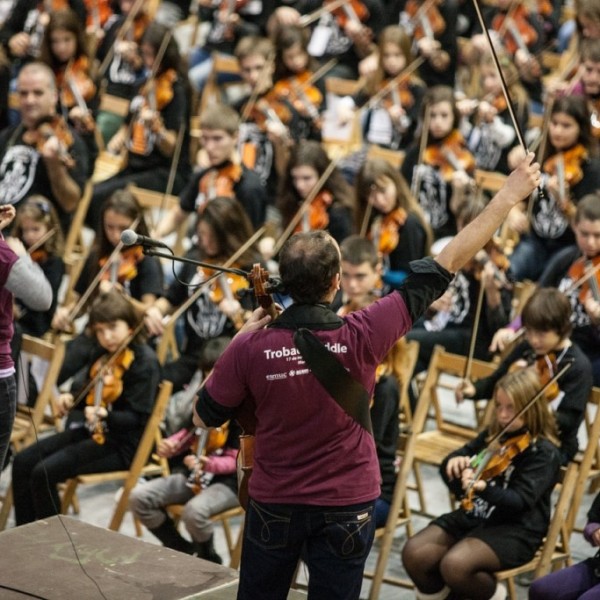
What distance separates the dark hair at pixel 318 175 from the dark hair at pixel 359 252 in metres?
1.00

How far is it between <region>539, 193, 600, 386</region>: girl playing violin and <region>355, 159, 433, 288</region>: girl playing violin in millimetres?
668

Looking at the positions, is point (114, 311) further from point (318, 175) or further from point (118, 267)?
point (318, 175)

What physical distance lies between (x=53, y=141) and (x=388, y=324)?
3.49 meters

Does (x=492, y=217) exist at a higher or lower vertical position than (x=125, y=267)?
higher

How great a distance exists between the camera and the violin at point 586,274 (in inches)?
208

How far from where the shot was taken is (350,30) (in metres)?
8.04

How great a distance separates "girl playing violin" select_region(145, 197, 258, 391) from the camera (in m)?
5.37

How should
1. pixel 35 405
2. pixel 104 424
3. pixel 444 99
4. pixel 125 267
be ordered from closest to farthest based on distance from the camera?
1. pixel 104 424
2. pixel 35 405
3. pixel 125 267
4. pixel 444 99

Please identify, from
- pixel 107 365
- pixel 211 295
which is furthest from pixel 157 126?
pixel 107 365

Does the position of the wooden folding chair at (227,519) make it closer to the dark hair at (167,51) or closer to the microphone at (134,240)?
the microphone at (134,240)

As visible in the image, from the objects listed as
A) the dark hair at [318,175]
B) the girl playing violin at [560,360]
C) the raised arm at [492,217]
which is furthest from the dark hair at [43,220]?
the raised arm at [492,217]

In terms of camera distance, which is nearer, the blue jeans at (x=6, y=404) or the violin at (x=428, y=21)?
the blue jeans at (x=6, y=404)

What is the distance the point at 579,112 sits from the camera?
5.91m

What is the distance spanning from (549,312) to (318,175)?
1862 mm
